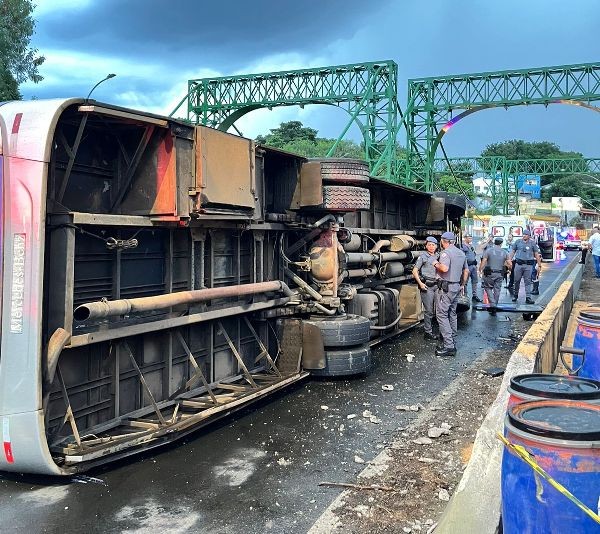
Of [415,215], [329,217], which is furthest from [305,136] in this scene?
[329,217]

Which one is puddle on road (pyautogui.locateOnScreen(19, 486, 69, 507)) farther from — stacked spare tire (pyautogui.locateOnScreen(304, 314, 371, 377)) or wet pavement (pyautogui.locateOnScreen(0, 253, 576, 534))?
stacked spare tire (pyautogui.locateOnScreen(304, 314, 371, 377))

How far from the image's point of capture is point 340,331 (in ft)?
25.1

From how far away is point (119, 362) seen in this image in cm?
549

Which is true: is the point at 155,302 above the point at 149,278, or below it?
below

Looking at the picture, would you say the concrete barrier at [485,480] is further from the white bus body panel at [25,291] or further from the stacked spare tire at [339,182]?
the stacked spare tire at [339,182]

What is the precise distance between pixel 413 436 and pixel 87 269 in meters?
3.21

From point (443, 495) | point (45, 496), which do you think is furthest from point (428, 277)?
point (45, 496)

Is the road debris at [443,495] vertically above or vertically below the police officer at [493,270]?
below

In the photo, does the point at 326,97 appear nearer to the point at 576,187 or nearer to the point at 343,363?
the point at 343,363

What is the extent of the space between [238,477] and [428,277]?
6.73 m

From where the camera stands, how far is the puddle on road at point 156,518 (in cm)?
401

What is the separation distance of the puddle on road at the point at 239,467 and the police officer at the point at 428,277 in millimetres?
6016

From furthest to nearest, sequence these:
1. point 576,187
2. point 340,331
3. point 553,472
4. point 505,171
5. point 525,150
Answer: point 525,150, point 576,187, point 505,171, point 340,331, point 553,472

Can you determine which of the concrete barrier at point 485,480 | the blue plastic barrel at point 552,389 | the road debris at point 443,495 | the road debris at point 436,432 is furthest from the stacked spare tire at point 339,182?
the blue plastic barrel at point 552,389
